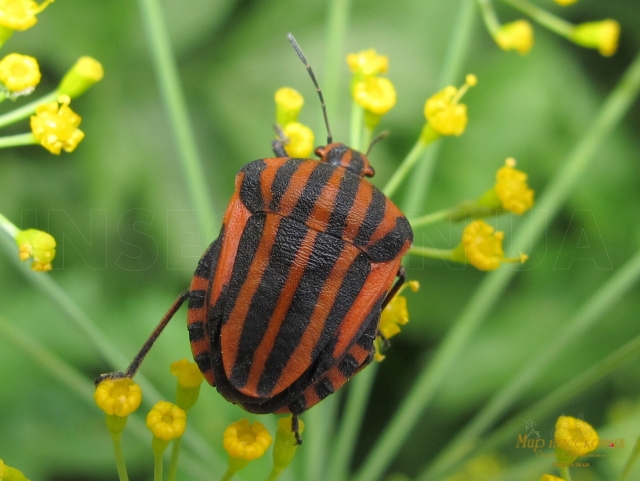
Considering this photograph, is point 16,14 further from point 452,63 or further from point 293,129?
point 452,63

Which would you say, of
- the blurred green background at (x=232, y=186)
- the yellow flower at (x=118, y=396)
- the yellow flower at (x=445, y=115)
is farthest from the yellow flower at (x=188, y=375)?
the yellow flower at (x=445, y=115)

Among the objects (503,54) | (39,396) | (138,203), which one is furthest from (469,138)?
(39,396)

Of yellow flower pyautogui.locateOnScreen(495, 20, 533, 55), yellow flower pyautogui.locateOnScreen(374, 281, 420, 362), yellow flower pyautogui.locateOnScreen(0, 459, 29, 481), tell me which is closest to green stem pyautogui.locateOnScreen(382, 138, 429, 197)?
yellow flower pyautogui.locateOnScreen(374, 281, 420, 362)

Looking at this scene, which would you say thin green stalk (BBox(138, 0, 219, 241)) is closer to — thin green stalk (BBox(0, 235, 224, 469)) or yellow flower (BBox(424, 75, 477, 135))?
thin green stalk (BBox(0, 235, 224, 469))

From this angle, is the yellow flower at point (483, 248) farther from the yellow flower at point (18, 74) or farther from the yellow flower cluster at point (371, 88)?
the yellow flower at point (18, 74)

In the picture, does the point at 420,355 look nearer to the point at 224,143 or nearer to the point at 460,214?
the point at 460,214
